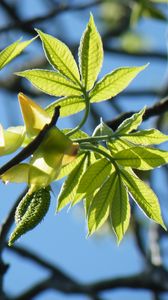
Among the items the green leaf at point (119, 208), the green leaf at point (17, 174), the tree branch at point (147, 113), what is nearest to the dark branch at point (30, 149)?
the green leaf at point (17, 174)

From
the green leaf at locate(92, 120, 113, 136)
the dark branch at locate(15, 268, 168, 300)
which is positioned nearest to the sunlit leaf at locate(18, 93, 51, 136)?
the green leaf at locate(92, 120, 113, 136)

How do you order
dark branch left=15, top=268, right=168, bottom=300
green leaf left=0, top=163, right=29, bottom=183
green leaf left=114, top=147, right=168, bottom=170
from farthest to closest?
dark branch left=15, top=268, right=168, bottom=300 < green leaf left=114, top=147, right=168, bottom=170 < green leaf left=0, top=163, right=29, bottom=183

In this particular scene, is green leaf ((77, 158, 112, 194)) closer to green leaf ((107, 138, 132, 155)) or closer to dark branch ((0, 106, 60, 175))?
green leaf ((107, 138, 132, 155))

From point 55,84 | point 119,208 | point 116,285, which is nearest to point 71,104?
point 55,84

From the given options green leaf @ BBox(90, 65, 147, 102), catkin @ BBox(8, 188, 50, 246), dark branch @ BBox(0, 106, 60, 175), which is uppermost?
dark branch @ BBox(0, 106, 60, 175)

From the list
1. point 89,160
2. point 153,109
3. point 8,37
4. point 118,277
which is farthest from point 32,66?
point 89,160

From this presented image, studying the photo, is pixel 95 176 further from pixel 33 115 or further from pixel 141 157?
pixel 33 115
